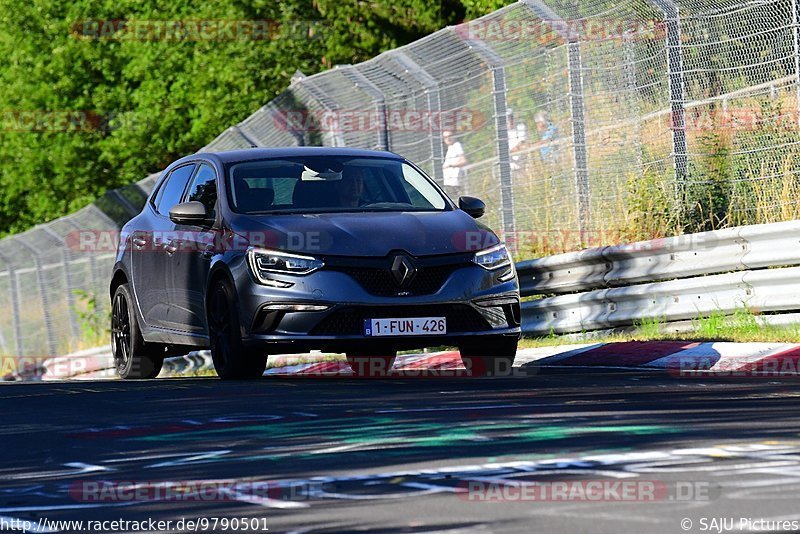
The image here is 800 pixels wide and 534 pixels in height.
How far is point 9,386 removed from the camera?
1361 centimetres

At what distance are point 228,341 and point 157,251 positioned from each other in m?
1.79

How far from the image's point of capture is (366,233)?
462 inches

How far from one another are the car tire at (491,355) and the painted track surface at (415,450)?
3.65ft

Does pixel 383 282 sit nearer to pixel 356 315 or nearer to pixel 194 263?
pixel 356 315

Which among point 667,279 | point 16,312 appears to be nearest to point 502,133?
point 667,279

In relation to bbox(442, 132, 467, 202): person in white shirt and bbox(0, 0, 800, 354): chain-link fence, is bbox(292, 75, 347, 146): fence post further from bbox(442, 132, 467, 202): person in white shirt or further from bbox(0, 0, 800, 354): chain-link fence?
bbox(442, 132, 467, 202): person in white shirt

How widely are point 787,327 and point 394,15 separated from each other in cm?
2343

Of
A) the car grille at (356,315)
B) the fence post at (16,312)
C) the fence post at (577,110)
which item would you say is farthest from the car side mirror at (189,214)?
the fence post at (16,312)

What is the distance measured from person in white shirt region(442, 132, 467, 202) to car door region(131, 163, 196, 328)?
16.0 ft

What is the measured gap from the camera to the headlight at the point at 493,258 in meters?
12.0

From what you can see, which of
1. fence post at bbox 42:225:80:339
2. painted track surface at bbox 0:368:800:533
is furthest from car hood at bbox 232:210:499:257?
fence post at bbox 42:225:80:339

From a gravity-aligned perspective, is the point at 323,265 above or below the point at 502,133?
below

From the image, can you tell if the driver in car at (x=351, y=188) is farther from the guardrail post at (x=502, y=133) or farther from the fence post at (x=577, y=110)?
the guardrail post at (x=502, y=133)

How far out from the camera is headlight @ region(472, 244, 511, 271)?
1200 centimetres
